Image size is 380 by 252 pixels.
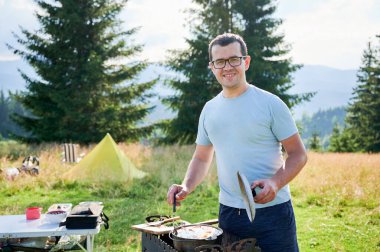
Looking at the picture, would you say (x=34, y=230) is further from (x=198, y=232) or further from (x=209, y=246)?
(x=209, y=246)

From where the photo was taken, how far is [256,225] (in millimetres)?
2393

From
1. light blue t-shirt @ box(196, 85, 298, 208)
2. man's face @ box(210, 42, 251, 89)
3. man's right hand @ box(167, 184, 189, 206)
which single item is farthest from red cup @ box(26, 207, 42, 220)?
man's face @ box(210, 42, 251, 89)

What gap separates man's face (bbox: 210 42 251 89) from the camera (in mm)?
2359

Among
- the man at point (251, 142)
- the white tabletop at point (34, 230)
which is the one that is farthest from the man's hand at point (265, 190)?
the white tabletop at point (34, 230)

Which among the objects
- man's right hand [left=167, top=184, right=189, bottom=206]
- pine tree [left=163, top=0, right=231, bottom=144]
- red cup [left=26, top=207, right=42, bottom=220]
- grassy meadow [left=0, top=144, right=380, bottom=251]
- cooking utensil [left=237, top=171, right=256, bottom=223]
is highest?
pine tree [left=163, top=0, right=231, bottom=144]

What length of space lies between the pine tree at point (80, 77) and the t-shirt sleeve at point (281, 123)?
13931mm

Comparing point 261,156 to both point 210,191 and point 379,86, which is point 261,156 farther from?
point 379,86

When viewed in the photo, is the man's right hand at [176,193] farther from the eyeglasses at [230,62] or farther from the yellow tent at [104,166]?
the yellow tent at [104,166]

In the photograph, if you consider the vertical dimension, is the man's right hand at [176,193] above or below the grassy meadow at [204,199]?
above

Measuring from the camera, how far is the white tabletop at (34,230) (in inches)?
133

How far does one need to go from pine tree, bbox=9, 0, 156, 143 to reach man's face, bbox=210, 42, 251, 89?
540 inches

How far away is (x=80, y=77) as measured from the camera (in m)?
16.3

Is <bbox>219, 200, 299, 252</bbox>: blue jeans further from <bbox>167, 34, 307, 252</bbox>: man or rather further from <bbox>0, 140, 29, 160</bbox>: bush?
<bbox>0, 140, 29, 160</bbox>: bush

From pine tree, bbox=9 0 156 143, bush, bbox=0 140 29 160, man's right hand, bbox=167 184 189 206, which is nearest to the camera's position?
man's right hand, bbox=167 184 189 206
